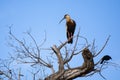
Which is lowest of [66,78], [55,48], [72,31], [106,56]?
[66,78]

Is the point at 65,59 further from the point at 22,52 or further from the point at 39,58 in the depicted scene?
the point at 22,52

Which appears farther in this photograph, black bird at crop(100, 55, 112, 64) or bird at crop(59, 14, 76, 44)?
bird at crop(59, 14, 76, 44)

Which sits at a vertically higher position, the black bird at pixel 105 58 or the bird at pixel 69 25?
the bird at pixel 69 25

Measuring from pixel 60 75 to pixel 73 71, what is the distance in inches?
10.6

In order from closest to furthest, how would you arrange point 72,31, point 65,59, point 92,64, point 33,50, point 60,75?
point 92,64 < point 60,75 < point 65,59 < point 33,50 < point 72,31

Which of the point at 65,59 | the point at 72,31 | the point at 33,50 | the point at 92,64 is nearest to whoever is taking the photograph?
the point at 92,64

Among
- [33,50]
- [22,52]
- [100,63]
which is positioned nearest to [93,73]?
[100,63]

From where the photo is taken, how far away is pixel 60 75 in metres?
4.14

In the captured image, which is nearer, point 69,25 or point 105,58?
point 105,58

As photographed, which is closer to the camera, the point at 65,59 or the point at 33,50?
the point at 65,59

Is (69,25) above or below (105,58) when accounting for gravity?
above

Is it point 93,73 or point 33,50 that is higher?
point 33,50

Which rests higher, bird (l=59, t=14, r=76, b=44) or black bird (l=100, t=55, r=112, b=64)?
bird (l=59, t=14, r=76, b=44)

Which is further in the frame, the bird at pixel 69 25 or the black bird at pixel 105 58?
the bird at pixel 69 25
